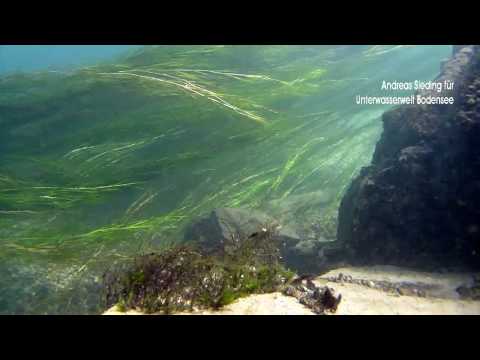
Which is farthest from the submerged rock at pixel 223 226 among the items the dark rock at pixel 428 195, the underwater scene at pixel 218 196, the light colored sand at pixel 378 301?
the light colored sand at pixel 378 301

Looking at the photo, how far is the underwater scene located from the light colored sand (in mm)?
29

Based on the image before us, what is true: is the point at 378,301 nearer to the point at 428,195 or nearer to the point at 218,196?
the point at 428,195

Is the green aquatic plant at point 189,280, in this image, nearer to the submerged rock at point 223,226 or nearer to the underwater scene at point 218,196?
the underwater scene at point 218,196

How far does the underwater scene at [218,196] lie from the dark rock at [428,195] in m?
0.02

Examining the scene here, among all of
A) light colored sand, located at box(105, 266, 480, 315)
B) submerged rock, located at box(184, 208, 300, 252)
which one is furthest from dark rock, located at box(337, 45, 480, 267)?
submerged rock, located at box(184, 208, 300, 252)

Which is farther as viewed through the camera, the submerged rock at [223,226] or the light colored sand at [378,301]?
the submerged rock at [223,226]

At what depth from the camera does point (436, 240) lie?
464 cm

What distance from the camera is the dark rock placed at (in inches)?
179

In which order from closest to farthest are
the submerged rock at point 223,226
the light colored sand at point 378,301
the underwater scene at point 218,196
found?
the light colored sand at point 378,301 → the underwater scene at point 218,196 → the submerged rock at point 223,226

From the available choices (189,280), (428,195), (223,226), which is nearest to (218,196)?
(223,226)

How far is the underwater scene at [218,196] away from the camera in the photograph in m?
3.56

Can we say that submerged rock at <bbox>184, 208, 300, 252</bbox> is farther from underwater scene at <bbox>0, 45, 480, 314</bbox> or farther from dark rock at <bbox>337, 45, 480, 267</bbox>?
dark rock at <bbox>337, 45, 480, 267</bbox>
